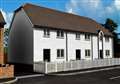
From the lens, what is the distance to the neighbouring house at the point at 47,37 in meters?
29.8

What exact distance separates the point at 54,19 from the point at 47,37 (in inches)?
179

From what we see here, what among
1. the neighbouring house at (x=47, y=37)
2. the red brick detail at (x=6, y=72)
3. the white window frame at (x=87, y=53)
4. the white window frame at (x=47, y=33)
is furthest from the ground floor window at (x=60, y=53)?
the red brick detail at (x=6, y=72)

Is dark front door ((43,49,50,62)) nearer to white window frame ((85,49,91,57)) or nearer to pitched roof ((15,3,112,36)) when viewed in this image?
pitched roof ((15,3,112,36))

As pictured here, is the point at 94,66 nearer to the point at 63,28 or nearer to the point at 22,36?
the point at 63,28

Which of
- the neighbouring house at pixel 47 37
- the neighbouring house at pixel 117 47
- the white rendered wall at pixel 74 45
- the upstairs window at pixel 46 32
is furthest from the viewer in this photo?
the neighbouring house at pixel 117 47

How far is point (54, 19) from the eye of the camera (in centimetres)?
3450

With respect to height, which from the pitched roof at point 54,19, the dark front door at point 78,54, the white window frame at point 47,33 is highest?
the pitched roof at point 54,19

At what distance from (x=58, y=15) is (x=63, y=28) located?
486 cm

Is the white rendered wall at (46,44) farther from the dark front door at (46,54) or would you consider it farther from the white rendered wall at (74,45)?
the white rendered wall at (74,45)

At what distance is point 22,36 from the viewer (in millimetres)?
32062

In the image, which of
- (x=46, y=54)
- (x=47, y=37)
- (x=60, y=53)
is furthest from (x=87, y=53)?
(x=47, y=37)

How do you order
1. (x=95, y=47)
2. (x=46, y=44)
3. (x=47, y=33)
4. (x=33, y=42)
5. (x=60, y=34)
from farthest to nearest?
(x=95, y=47) < (x=60, y=34) < (x=47, y=33) < (x=46, y=44) < (x=33, y=42)

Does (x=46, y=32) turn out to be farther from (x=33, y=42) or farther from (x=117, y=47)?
(x=117, y=47)

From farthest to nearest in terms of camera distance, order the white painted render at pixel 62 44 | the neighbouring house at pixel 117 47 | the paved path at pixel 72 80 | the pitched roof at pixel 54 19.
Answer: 1. the neighbouring house at pixel 117 47
2. the pitched roof at pixel 54 19
3. the white painted render at pixel 62 44
4. the paved path at pixel 72 80
